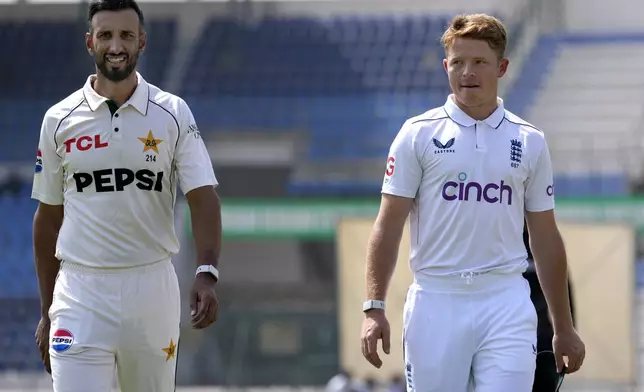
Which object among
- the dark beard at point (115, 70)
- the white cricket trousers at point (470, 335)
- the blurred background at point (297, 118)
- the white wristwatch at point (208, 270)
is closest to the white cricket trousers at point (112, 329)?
the white wristwatch at point (208, 270)

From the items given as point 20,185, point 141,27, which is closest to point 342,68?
point 20,185

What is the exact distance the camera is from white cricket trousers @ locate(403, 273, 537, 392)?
4312 mm

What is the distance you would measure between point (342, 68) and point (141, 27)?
53.5 feet

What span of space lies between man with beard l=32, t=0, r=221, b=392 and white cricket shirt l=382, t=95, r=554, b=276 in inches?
29.2

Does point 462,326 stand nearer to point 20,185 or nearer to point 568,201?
point 568,201

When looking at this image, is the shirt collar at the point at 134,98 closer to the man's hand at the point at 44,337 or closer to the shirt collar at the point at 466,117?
the man's hand at the point at 44,337

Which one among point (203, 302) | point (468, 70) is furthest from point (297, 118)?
point (203, 302)

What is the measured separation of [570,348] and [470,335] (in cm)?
40

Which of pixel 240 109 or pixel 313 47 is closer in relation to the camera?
pixel 240 109

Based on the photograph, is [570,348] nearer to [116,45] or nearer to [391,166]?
[391,166]

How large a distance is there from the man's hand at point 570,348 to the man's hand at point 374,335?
0.64m

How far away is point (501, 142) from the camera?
4.46m

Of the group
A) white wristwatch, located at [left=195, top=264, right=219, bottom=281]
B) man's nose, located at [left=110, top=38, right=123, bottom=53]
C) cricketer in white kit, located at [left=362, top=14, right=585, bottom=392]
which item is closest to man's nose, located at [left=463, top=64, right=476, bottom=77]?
cricketer in white kit, located at [left=362, top=14, right=585, bottom=392]

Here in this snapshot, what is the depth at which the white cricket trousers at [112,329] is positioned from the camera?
175 inches
